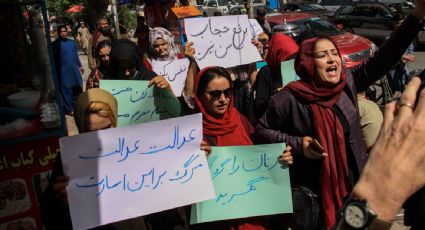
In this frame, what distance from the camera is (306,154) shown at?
7.38 feet

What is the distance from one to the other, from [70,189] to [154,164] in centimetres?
42

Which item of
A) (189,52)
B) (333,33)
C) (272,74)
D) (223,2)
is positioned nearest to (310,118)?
(272,74)

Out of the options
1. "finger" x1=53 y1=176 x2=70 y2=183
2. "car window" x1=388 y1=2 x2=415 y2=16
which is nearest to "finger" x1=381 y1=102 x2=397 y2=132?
"finger" x1=53 y1=176 x2=70 y2=183

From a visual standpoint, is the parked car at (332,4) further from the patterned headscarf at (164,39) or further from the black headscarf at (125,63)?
the black headscarf at (125,63)

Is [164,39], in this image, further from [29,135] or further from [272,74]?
[29,135]

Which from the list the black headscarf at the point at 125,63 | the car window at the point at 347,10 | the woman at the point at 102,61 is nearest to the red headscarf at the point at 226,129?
the black headscarf at the point at 125,63

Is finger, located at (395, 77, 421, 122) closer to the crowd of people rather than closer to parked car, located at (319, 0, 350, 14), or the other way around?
the crowd of people

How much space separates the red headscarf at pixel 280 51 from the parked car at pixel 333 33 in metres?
2.52

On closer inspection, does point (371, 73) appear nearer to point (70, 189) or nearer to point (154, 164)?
point (154, 164)

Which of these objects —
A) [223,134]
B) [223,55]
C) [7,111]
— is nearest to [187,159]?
[223,134]

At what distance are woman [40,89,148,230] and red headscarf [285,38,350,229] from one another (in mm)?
994

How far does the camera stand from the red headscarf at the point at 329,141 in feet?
7.61

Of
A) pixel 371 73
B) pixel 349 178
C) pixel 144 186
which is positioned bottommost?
pixel 349 178

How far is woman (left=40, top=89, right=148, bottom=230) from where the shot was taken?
194cm
